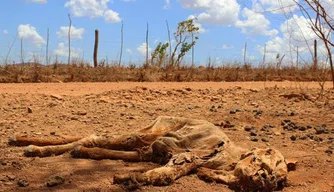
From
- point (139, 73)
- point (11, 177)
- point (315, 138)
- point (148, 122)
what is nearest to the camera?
point (11, 177)

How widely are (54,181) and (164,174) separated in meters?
0.87

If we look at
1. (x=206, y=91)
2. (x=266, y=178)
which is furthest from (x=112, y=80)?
(x=266, y=178)

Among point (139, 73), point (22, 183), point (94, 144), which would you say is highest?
point (139, 73)

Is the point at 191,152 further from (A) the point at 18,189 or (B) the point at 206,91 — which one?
(B) the point at 206,91

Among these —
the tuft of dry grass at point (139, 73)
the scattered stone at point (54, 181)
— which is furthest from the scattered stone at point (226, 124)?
the tuft of dry grass at point (139, 73)

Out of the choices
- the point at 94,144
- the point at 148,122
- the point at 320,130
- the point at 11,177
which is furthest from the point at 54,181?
the point at 320,130

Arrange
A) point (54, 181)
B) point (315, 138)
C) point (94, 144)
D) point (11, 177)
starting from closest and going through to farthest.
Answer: point (54, 181) → point (11, 177) → point (94, 144) → point (315, 138)

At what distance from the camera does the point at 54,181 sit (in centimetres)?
351

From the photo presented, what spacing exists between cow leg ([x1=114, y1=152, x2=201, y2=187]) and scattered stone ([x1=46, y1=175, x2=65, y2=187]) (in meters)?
0.43

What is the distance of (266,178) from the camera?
3492 mm

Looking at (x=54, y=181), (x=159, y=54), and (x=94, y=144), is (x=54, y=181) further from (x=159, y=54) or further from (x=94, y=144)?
(x=159, y=54)

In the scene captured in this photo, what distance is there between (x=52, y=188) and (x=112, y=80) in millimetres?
11213

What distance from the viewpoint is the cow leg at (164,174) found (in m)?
3.53

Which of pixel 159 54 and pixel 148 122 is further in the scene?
pixel 159 54
